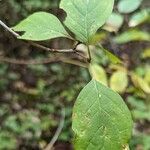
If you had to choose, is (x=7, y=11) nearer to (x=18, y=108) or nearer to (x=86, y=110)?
(x=18, y=108)

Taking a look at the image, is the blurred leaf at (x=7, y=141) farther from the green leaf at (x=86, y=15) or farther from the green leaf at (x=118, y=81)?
the green leaf at (x=86, y=15)

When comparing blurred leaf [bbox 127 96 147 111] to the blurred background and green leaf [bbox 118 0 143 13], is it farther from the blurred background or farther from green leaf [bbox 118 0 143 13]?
green leaf [bbox 118 0 143 13]

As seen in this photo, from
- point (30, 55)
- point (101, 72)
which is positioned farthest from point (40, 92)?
point (101, 72)

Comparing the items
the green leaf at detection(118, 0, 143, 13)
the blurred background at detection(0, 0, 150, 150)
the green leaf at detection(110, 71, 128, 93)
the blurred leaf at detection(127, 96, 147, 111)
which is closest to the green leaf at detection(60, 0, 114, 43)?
the green leaf at detection(118, 0, 143, 13)

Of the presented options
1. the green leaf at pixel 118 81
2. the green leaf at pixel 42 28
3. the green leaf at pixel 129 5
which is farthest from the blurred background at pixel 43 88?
the green leaf at pixel 42 28

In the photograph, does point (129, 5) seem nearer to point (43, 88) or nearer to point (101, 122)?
point (101, 122)
